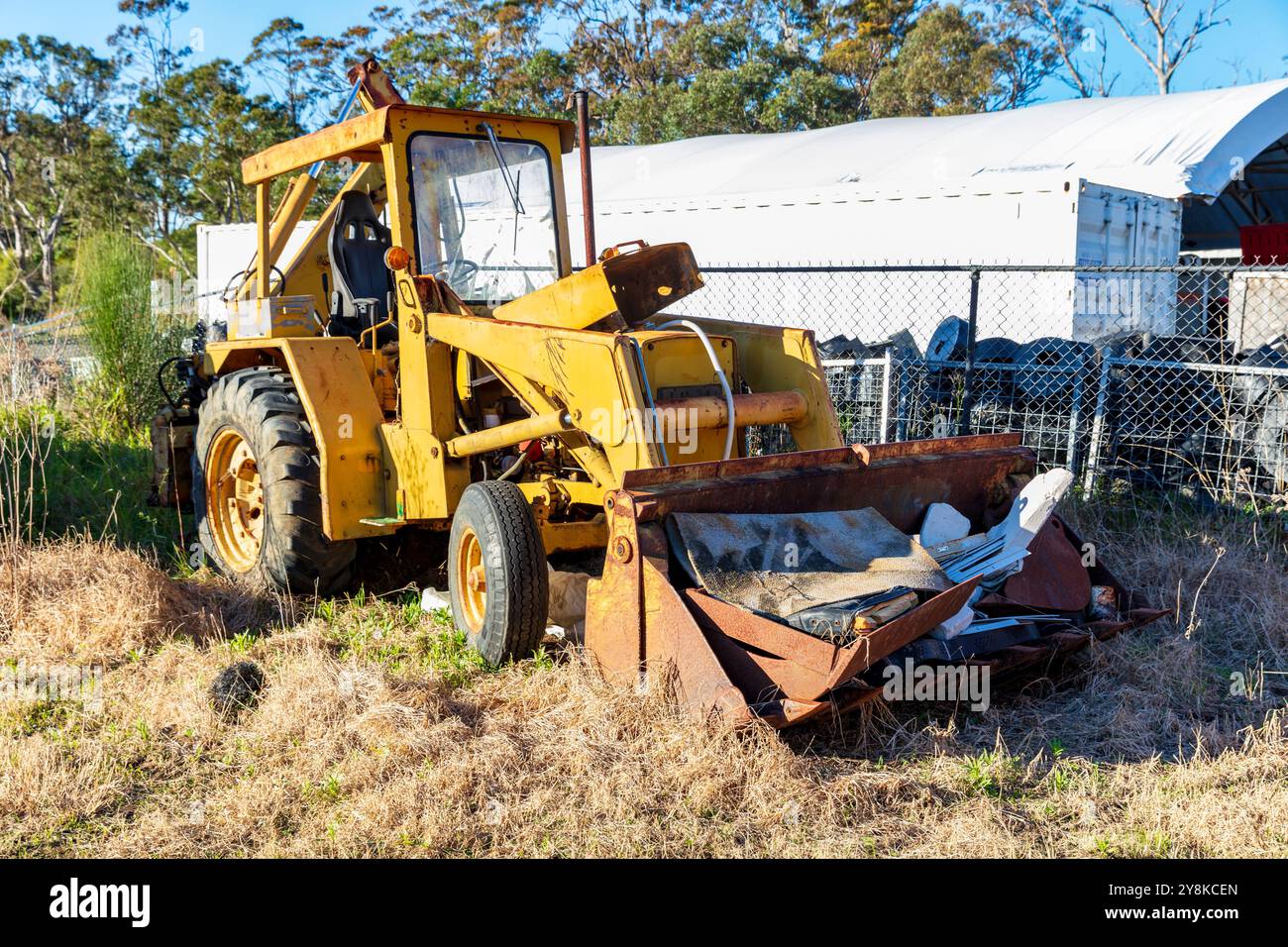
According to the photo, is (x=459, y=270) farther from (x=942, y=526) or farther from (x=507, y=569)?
(x=942, y=526)

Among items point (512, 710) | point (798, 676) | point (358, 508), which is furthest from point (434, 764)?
point (358, 508)

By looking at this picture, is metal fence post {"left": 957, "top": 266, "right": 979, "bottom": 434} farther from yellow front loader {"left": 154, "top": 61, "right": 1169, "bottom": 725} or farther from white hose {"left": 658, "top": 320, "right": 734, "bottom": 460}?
white hose {"left": 658, "top": 320, "right": 734, "bottom": 460}

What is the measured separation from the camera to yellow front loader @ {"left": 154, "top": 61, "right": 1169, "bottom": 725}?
13.6 ft

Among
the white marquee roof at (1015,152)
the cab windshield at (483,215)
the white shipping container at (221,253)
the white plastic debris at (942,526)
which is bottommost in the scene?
the white plastic debris at (942,526)

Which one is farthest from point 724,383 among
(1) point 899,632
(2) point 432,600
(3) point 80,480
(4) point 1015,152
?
(4) point 1015,152

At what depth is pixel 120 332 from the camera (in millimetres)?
10875

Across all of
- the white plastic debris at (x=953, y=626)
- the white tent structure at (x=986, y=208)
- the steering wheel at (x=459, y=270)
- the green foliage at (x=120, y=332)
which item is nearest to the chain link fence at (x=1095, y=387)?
the white tent structure at (x=986, y=208)

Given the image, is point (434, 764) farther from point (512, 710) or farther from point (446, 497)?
point (446, 497)

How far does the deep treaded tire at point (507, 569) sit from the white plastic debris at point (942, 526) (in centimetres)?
164

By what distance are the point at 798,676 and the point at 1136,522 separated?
13.8 feet

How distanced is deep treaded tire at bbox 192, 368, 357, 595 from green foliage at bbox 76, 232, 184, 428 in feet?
16.3

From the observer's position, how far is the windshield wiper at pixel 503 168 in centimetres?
568

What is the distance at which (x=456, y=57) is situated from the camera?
29.6 metres

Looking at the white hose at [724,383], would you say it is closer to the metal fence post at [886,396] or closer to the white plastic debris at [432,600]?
the white plastic debris at [432,600]
